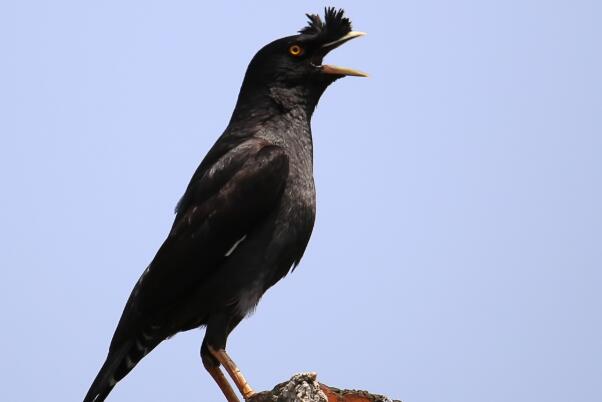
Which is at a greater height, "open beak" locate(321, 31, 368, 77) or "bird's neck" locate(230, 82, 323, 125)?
"open beak" locate(321, 31, 368, 77)

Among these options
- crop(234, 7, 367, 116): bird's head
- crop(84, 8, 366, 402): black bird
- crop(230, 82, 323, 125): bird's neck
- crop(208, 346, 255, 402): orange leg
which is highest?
crop(234, 7, 367, 116): bird's head

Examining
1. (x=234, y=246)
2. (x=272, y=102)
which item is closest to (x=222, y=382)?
(x=234, y=246)

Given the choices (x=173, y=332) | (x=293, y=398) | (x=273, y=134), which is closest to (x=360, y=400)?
(x=293, y=398)

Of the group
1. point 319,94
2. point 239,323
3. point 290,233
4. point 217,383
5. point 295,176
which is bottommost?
point 217,383

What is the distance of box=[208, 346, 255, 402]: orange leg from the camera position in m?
6.21

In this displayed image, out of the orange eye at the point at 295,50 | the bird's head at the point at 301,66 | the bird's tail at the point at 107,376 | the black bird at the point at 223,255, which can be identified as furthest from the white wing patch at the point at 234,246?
the orange eye at the point at 295,50

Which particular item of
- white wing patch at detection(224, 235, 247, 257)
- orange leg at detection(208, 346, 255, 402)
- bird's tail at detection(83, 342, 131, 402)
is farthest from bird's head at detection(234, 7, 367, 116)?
bird's tail at detection(83, 342, 131, 402)

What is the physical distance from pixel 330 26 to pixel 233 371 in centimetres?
285

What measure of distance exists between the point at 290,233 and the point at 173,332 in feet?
3.74

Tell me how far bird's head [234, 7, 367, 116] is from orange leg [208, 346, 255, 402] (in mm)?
2011

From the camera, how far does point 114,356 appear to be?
662 centimetres

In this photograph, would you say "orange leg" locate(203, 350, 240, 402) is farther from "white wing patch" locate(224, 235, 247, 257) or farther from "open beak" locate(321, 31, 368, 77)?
"open beak" locate(321, 31, 368, 77)

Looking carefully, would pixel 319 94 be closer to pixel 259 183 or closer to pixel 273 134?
pixel 273 134

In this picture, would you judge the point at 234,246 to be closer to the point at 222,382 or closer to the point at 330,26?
the point at 222,382
